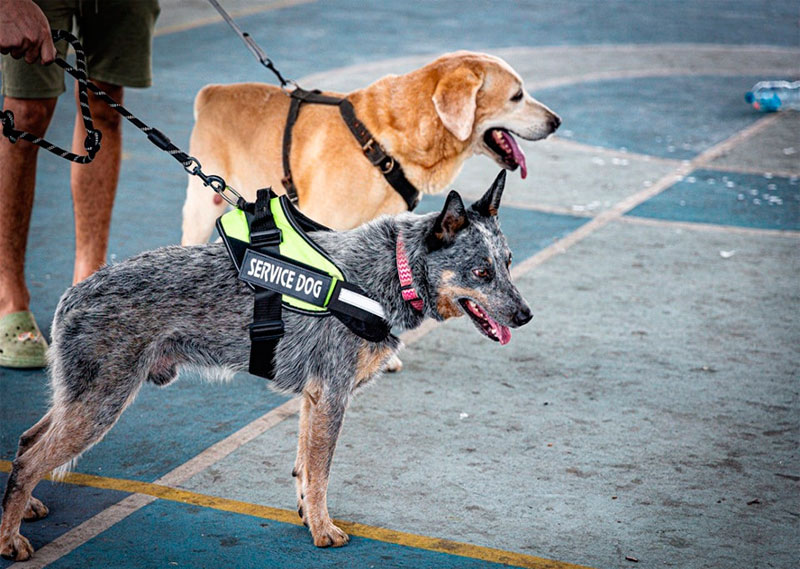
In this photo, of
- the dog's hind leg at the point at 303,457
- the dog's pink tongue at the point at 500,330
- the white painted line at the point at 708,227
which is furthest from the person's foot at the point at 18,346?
the white painted line at the point at 708,227

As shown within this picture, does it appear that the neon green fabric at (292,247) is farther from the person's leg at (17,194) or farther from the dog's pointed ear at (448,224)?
Answer: the person's leg at (17,194)

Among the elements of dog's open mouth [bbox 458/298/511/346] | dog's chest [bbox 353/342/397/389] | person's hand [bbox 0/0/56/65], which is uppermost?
person's hand [bbox 0/0/56/65]

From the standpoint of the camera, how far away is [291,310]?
336 centimetres

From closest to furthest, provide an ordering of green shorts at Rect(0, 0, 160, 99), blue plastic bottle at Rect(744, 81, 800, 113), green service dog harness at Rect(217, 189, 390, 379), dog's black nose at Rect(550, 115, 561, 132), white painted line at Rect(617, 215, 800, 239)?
green service dog harness at Rect(217, 189, 390, 379) < green shorts at Rect(0, 0, 160, 99) < dog's black nose at Rect(550, 115, 561, 132) < white painted line at Rect(617, 215, 800, 239) < blue plastic bottle at Rect(744, 81, 800, 113)

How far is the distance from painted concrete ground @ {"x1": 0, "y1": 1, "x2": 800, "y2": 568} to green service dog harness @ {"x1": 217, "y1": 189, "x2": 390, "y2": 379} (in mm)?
757

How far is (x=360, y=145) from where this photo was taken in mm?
4766

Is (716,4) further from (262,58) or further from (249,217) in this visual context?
(249,217)

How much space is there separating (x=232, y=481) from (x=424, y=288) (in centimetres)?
115

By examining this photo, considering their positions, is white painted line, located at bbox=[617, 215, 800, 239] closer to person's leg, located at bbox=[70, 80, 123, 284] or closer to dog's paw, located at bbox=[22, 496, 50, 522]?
person's leg, located at bbox=[70, 80, 123, 284]

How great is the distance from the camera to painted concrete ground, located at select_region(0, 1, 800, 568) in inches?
139

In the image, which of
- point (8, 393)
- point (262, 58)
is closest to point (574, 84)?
point (262, 58)

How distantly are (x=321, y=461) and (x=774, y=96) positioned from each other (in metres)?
8.72

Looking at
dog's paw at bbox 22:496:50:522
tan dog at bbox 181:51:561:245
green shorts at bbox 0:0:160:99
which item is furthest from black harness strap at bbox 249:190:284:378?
green shorts at bbox 0:0:160:99

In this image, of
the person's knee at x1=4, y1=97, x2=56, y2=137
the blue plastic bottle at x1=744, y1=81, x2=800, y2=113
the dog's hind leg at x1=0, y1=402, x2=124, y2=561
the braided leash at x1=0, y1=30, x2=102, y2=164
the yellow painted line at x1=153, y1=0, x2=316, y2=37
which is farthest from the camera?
the yellow painted line at x1=153, y1=0, x2=316, y2=37
